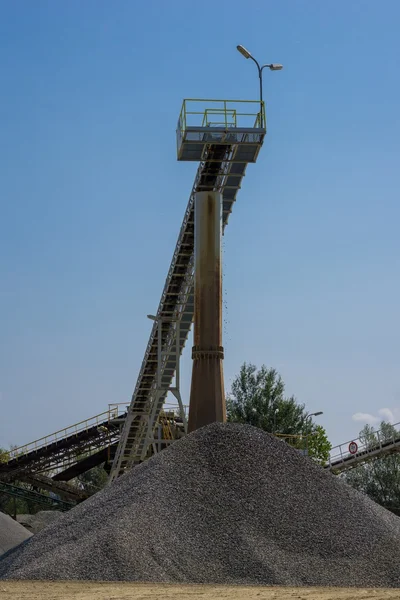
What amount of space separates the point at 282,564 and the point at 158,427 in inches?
817

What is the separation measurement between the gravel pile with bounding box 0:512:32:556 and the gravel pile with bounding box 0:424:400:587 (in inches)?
417

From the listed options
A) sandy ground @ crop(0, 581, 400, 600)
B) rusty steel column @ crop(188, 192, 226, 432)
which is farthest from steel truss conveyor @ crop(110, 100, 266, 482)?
sandy ground @ crop(0, 581, 400, 600)

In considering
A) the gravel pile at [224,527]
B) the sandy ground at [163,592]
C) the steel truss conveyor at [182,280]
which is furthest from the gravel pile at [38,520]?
the sandy ground at [163,592]

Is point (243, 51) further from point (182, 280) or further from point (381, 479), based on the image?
point (381, 479)

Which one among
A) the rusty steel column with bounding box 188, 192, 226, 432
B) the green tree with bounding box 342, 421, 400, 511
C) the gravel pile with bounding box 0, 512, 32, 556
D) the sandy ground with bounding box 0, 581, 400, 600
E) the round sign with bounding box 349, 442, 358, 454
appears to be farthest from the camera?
the green tree with bounding box 342, 421, 400, 511

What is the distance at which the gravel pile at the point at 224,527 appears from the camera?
62.3ft

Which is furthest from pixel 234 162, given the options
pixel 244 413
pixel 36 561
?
pixel 244 413

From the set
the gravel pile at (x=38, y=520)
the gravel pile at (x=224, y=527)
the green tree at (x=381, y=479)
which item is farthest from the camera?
the green tree at (x=381, y=479)

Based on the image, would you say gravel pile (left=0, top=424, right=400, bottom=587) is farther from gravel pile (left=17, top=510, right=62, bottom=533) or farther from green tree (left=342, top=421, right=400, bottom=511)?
green tree (left=342, top=421, right=400, bottom=511)

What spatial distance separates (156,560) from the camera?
1909 centimetres

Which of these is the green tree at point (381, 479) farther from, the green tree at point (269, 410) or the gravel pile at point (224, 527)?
the gravel pile at point (224, 527)

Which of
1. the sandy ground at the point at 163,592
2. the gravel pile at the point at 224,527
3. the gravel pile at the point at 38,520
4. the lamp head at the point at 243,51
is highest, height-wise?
the lamp head at the point at 243,51

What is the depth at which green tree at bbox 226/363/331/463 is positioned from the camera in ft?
199

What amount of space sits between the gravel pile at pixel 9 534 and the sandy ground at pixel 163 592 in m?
14.7
